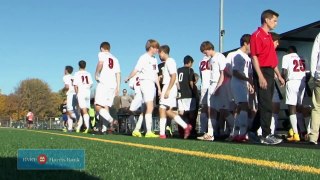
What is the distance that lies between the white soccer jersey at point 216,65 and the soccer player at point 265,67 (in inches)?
90.8

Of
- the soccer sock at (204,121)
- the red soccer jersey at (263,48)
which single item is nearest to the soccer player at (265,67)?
the red soccer jersey at (263,48)

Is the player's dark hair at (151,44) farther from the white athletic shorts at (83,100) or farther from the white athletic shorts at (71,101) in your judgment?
the white athletic shorts at (71,101)

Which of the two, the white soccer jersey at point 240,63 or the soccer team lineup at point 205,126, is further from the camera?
the white soccer jersey at point 240,63

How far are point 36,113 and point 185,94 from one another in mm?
101078

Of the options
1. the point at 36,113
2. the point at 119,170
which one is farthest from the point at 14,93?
the point at 119,170

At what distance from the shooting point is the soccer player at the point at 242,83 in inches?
361

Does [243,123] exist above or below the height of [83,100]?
below

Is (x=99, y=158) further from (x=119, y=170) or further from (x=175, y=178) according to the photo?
(x=175, y=178)

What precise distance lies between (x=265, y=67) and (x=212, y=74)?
2.77 metres

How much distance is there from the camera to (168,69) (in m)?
10.8

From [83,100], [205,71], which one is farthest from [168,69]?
[83,100]

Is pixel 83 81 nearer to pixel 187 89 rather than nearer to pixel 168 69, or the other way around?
pixel 187 89

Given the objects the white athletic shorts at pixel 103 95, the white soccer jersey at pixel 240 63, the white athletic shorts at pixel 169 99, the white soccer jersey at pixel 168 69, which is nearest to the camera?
the white soccer jersey at pixel 240 63

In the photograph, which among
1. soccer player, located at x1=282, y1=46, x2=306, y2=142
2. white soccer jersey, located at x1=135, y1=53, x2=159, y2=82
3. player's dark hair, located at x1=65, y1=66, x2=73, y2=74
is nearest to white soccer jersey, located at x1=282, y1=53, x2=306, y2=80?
soccer player, located at x1=282, y1=46, x2=306, y2=142
